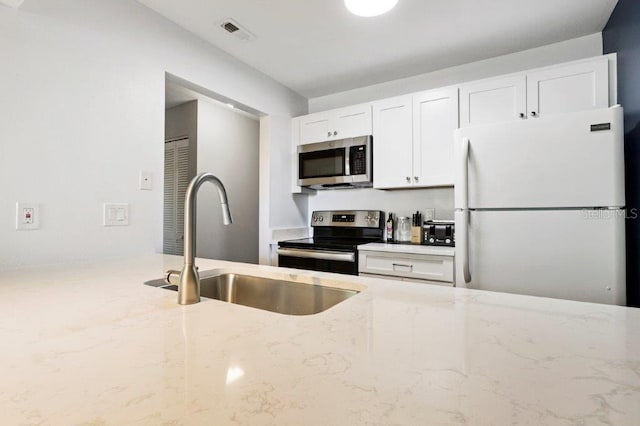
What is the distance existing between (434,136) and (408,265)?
3.52 feet

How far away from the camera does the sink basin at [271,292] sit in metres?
1.08

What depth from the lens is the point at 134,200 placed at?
5.89 ft

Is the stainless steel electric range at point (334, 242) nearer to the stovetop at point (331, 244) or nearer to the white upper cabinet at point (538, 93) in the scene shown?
the stovetop at point (331, 244)

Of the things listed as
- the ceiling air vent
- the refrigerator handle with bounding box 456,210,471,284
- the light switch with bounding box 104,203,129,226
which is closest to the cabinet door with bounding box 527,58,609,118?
the refrigerator handle with bounding box 456,210,471,284

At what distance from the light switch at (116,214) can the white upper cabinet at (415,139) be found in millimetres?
1929

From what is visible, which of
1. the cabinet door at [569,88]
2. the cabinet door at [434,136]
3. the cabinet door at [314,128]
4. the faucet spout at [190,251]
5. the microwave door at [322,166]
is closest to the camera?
the faucet spout at [190,251]

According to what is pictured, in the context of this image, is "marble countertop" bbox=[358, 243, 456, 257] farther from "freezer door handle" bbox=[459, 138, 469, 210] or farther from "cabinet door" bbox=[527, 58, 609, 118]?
"cabinet door" bbox=[527, 58, 609, 118]

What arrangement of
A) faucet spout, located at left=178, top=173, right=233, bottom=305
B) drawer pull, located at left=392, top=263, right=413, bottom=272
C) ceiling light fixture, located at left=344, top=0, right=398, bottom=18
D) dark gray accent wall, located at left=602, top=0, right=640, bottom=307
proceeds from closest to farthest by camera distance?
faucet spout, located at left=178, top=173, right=233, bottom=305
ceiling light fixture, located at left=344, top=0, right=398, bottom=18
dark gray accent wall, located at left=602, top=0, right=640, bottom=307
drawer pull, located at left=392, top=263, right=413, bottom=272

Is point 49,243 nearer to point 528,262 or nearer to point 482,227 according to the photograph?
point 482,227

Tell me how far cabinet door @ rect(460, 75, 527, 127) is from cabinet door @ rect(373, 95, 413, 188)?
0.44m

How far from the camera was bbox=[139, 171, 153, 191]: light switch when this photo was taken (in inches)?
72.0

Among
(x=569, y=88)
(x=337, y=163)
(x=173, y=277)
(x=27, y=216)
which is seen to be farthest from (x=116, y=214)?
(x=569, y=88)

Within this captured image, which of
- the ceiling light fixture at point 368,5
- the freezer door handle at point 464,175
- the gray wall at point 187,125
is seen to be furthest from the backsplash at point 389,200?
the ceiling light fixture at point 368,5

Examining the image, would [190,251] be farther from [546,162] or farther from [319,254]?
[546,162]
